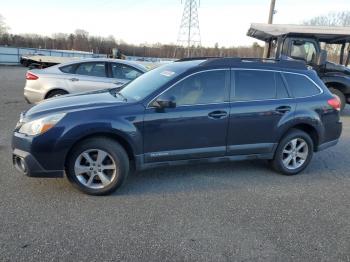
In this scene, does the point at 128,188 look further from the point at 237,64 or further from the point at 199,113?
the point at 237,64

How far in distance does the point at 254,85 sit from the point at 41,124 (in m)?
2.90

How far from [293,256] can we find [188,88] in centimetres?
236

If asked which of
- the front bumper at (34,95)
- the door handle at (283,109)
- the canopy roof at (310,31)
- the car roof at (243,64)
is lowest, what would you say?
the front bumper at (34,95)

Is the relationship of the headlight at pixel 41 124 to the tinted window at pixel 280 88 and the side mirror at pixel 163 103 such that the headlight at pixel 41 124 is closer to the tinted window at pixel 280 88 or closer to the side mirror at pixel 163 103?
A: the side mirror at pixel 163 103

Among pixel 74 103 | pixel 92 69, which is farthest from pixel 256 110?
pixel 92 69

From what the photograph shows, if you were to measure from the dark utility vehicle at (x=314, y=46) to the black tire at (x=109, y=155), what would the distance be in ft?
24.2

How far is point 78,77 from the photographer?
26.4 feet

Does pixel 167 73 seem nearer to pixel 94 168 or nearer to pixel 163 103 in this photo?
pixel 163 103

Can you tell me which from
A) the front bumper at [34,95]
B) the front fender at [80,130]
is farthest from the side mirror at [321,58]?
the front bumper at [34,95]

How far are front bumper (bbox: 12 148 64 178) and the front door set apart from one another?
1.14 metres

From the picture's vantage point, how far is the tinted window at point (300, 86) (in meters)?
4.94

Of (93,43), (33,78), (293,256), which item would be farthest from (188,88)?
(93,43)

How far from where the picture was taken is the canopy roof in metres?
9.81

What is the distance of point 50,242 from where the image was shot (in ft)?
9.84
